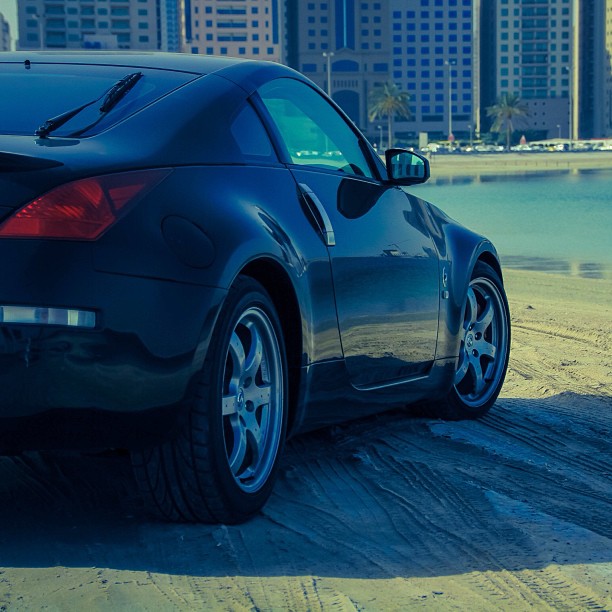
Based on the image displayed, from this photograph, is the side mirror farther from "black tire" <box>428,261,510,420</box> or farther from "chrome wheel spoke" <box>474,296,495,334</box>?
"chrome wheel spoke" <box>474,296,495,334</box>

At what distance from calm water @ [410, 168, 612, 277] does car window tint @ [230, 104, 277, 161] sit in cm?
1438

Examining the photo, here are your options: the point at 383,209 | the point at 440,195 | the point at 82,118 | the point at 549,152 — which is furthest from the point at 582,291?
the point at 549,152

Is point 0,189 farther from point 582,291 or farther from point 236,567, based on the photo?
point 582,291

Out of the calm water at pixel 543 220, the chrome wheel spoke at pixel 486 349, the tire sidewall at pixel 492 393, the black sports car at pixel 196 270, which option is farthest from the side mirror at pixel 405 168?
the calm water at pixel 543 220

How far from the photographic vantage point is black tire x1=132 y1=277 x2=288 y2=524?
3.72m

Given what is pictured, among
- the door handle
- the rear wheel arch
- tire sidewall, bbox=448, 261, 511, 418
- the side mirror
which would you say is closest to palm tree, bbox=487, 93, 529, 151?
tire sidewall, bbox=448, 261, 511, 418

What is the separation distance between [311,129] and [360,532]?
1745mm

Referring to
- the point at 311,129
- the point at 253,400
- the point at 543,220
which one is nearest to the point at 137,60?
the point at 311,129

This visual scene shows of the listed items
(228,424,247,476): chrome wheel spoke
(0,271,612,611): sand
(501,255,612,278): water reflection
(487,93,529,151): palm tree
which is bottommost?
(501,255,612,278): water reflection

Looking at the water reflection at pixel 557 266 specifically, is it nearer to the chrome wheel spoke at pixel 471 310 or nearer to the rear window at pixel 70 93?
the chrome wheel spoke at pixel 471 310

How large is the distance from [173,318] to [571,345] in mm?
5968

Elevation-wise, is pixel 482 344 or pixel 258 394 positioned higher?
pixel 258 394

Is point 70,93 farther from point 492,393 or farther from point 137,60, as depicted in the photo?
point 492,393

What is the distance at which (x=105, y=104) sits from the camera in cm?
409
